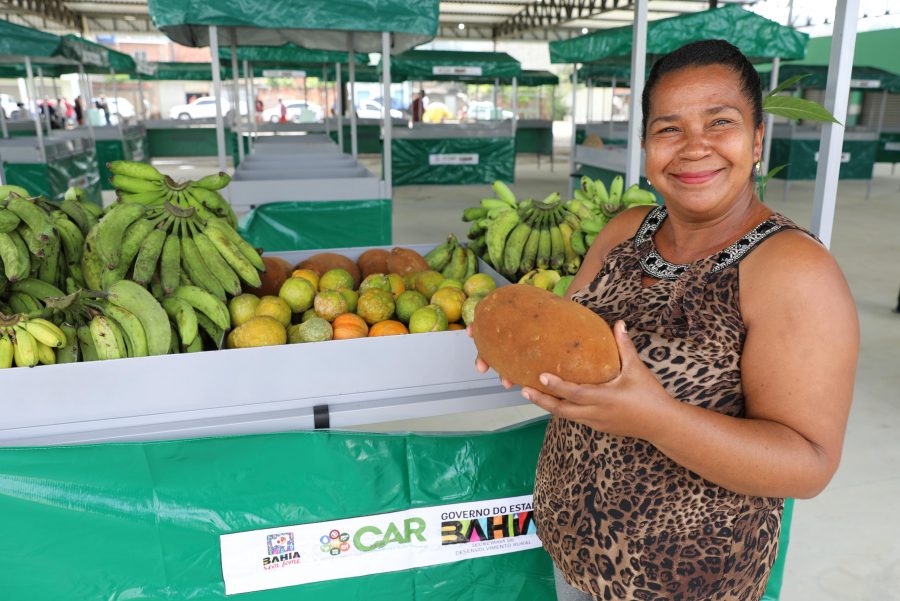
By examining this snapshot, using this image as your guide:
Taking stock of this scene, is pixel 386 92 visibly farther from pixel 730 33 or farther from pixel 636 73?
pixel 730 33

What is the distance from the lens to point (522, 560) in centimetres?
169

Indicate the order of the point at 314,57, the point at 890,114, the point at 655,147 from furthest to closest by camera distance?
the point at 890,114, the point at 314,57, the point at 655,147

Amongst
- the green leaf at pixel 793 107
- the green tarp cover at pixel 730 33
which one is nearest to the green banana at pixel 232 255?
the green leaf at pixel 793 107

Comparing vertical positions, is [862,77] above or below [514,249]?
above

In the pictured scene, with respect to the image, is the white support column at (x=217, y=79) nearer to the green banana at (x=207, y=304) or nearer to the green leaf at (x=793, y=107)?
the green banana at (x=207, y=304)

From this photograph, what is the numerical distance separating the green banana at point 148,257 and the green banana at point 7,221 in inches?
10.8

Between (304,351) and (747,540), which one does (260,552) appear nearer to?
(304,351)

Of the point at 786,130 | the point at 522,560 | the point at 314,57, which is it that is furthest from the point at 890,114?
the point at 522,560

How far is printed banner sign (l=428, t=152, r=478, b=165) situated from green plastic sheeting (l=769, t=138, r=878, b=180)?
559 cm

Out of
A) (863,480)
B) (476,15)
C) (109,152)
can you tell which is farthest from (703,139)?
(476,15)

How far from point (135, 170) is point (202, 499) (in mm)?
1056

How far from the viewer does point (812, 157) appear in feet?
39.4

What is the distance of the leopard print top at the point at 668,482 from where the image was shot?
99cm

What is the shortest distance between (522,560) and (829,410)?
102 cm
